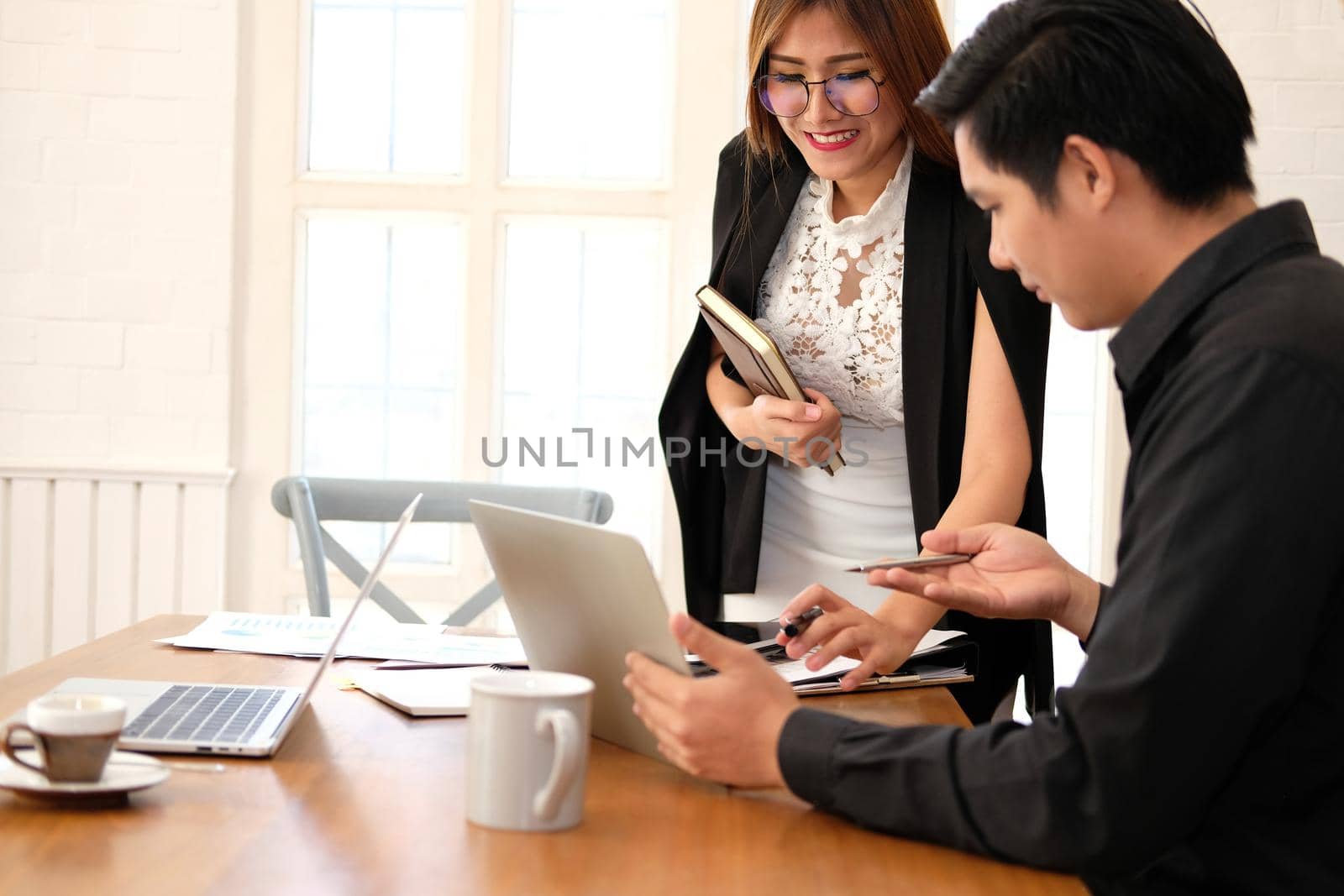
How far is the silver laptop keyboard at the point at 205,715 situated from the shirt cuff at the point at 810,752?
1.41 feet

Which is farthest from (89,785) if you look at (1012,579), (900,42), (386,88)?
(386,88)

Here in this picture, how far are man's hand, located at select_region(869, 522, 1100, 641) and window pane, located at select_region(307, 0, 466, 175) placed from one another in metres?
2.43

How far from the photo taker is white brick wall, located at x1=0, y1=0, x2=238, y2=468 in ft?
10.8

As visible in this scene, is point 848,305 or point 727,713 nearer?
point 727,713

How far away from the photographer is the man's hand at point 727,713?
3.08ft

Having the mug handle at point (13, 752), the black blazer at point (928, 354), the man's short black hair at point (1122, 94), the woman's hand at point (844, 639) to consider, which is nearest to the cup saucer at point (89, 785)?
the mug handle at point (13, 752)

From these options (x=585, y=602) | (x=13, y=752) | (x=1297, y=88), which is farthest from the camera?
(x=1297, y=88)

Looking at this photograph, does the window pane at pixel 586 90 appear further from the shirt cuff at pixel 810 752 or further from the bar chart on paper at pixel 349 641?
the shirt cuff at pixel 810 752

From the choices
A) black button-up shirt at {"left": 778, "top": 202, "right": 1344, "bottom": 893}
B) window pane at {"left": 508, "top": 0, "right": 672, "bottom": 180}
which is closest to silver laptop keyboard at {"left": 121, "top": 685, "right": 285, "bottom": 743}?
black button-up shirt at {"left": 778, "top": 202, "right": 1344, "bottom": 893}

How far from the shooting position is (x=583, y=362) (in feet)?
11.3

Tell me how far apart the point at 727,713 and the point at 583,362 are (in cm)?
254

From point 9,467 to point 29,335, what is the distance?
0.32 metres

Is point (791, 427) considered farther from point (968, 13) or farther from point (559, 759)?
point (968, 13)

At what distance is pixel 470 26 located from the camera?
132 inches
